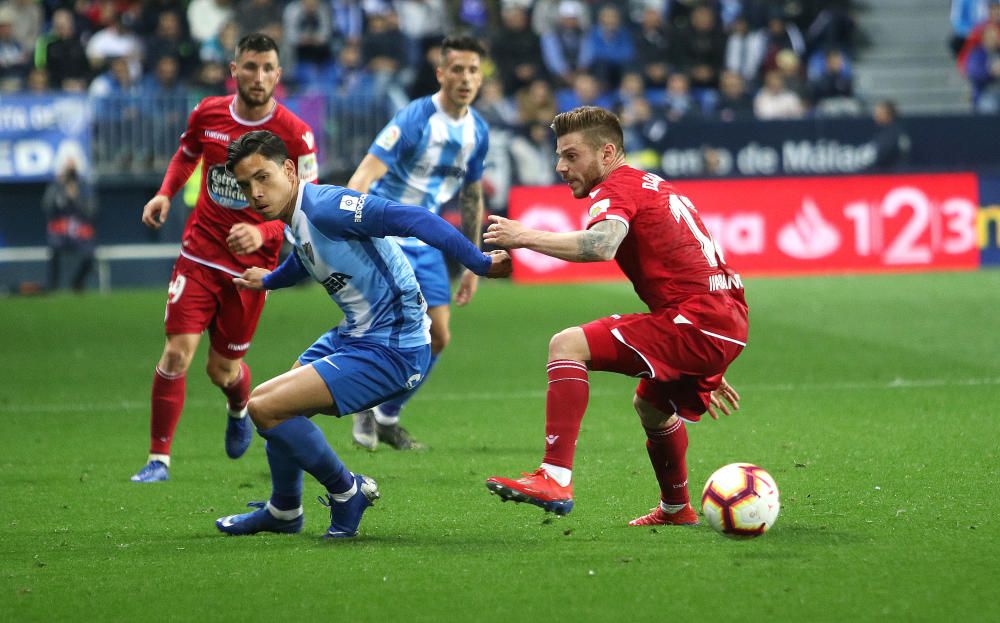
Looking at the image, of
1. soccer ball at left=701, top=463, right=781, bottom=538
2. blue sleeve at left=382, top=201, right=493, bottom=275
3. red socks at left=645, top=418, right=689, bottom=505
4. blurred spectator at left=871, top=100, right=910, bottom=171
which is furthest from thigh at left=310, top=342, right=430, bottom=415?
blurred spectator at left=871, top=100, right=910, bottom=171

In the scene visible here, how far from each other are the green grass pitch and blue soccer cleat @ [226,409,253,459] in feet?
0.29

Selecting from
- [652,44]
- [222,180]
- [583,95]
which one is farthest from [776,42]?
[222,180]

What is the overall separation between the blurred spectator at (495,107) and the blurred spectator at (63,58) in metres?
5.66

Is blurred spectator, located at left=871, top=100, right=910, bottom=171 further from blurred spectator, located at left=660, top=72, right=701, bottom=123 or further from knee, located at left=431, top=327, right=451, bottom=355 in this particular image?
knee, located at left=431, top=327, right=451, bottom=355

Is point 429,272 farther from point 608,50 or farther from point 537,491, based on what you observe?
point 608,50

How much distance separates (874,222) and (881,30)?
7.60 metres

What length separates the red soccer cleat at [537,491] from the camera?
203 inches

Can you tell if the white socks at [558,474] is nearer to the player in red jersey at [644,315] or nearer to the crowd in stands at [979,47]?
the player in red jersey at [644,315]

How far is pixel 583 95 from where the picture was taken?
802 inches

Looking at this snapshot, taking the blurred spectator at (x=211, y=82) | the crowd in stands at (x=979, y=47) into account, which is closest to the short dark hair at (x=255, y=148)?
the blurred spectator at (x=211, y=82)

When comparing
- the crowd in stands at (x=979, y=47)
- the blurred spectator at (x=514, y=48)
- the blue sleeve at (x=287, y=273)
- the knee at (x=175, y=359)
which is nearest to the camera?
the blue sleeve at (x=287, y=273)

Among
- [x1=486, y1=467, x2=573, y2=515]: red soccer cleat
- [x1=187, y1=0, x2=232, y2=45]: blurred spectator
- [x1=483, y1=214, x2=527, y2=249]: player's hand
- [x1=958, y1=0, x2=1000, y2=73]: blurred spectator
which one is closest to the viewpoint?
[x1=486, y1=467, x2=573, y2=515]: red soccer cleat

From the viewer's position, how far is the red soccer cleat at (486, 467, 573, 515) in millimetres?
5156

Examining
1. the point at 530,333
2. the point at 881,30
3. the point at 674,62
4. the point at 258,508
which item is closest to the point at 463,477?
the point at 258,508
